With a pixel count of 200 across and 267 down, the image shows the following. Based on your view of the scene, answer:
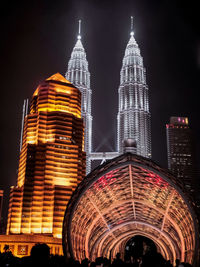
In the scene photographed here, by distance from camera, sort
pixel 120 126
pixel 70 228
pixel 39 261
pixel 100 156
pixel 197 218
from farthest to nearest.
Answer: pixel 120 126 → pixel 100 156 → pixel 70 228 → pixel 197 218 → pixel 39 261

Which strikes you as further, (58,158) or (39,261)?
(58,158)

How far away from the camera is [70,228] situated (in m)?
24.3

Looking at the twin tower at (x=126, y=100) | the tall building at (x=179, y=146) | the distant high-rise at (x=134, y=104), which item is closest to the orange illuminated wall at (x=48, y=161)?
the twin tower at (x=126, y=100)

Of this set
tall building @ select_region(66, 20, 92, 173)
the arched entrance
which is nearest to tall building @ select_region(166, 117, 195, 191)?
tall building @ select_region(66, 20, 92, 173)

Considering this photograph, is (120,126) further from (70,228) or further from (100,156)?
(70,228)

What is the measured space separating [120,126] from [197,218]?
160 m

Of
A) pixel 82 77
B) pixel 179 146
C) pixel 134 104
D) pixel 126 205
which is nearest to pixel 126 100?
pixel 134 104

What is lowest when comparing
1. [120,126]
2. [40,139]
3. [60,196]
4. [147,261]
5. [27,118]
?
[147,261]

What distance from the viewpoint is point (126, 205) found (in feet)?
105

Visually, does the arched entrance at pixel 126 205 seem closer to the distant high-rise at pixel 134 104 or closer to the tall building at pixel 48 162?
the tall building at pixel 48 162

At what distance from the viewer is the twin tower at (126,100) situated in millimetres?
172750

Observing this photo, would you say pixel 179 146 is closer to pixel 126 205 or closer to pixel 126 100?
pixel 126 100

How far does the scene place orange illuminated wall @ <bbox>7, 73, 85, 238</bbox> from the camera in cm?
9988

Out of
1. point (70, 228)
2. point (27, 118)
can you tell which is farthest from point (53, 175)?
point (70, 228)
